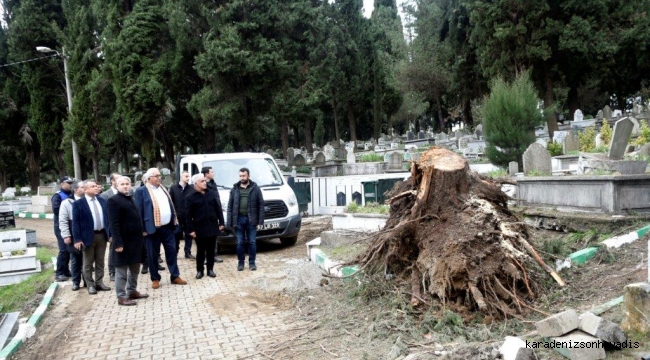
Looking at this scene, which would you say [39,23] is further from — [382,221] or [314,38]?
[382,221]

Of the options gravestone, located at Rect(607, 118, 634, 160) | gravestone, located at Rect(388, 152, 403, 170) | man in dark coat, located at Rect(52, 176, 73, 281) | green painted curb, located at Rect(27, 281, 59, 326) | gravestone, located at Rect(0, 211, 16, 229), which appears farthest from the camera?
gravestone, located at Rect(388, 152, 403, 170)

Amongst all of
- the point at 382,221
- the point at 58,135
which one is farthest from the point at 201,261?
the point at 58,135

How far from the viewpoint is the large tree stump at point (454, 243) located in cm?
486

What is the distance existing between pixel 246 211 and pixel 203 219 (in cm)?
86

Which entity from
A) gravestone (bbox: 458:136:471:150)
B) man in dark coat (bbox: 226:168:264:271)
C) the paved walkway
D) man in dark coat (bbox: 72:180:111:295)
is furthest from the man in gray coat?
gravestone (bbox: 458:136:471:150)

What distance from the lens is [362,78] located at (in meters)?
35.8

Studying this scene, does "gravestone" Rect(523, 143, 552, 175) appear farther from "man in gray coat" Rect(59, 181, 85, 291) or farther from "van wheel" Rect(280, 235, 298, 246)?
"man in gray coat" Rect(59, 181, 85, 291)

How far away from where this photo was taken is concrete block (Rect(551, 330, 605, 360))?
11.2 feet

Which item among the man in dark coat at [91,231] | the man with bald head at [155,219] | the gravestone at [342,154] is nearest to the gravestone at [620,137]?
the man with bald head at [155,219]

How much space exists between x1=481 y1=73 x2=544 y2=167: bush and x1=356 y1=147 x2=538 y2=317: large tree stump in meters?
9.22

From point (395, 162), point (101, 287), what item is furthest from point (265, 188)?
point (395, 162)

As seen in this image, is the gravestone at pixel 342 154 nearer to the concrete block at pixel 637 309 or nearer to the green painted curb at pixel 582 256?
the green painted curb at pixel 582 256

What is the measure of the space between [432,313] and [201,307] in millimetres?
3303

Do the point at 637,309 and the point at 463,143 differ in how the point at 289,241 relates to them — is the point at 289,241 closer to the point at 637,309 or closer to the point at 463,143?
the point at 637,309
